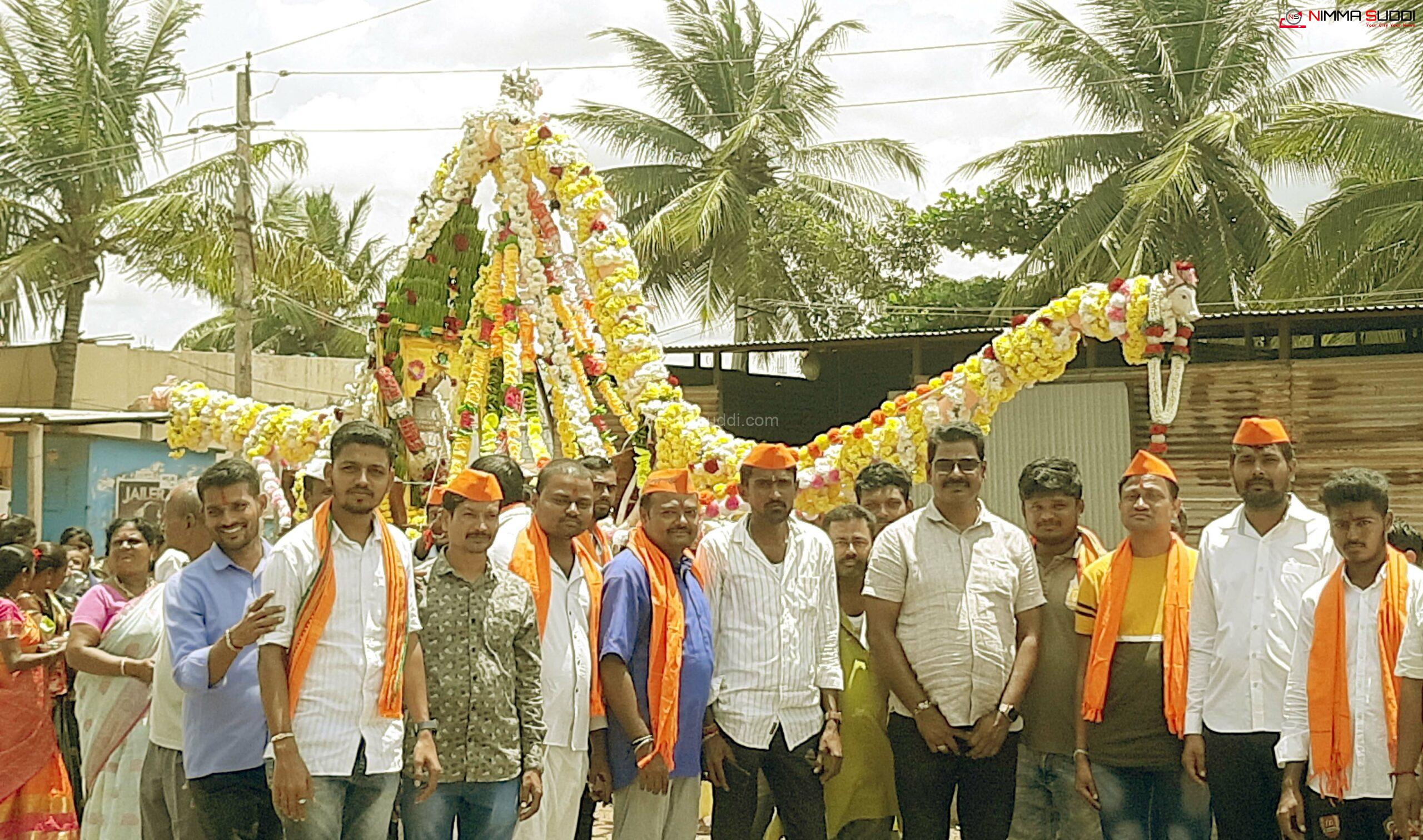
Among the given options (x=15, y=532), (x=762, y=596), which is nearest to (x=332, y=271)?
(x=15, y=532)

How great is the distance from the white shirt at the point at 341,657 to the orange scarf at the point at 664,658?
0.89 meters

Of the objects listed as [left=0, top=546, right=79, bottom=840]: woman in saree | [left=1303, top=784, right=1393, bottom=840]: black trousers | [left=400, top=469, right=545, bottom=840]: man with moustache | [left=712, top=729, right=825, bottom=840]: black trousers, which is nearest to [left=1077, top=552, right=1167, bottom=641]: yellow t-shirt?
[left=1303, top=784, right=1393, bottom=840]: black trousers

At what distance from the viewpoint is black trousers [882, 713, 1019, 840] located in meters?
4.93

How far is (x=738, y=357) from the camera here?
1934 centimetres

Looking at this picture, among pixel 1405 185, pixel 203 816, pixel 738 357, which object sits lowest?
pixel 203 816

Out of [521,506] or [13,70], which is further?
[13,70]

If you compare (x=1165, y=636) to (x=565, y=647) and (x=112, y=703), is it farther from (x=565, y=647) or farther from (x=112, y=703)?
(x=112, y=703)

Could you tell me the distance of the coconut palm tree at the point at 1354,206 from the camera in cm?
1559

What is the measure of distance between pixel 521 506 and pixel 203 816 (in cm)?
178

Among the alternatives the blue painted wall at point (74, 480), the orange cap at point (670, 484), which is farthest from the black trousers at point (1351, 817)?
the blue painted wall at point (74, 480)

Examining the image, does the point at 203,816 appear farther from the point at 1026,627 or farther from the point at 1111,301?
the point at 1111,301

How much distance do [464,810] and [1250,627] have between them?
2467mm

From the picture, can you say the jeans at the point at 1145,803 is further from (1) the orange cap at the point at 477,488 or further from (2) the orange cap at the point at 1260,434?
(1) the orange cap at the point at 477,488

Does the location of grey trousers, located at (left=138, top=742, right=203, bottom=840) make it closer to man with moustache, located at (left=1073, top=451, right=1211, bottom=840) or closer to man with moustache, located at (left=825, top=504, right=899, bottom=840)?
man with moustache, located at (left=825, top=504, right=899, bottom=840)
